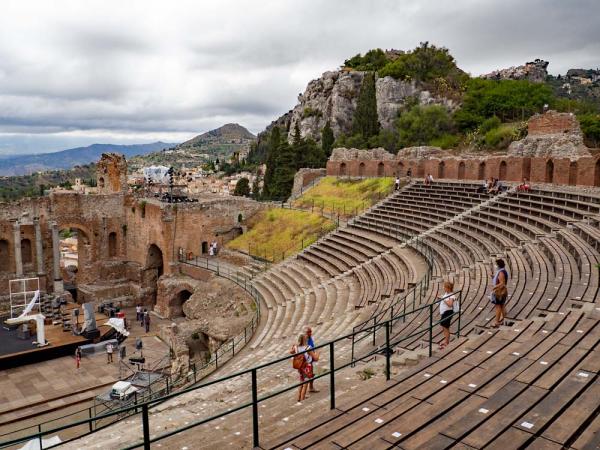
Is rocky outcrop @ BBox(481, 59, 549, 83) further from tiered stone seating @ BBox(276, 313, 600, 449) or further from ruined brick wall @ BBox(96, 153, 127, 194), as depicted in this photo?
tiered stone seating @ BBox(276, 313, 600, 449)

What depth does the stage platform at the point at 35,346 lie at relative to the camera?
22727 mm

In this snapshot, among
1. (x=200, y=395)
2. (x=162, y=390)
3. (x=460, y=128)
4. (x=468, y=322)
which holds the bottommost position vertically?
(x=162, y=390)

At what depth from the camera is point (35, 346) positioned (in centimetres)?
2381

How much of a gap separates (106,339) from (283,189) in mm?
28314

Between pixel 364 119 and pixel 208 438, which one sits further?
pixel 364 119

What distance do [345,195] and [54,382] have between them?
21.8 metres

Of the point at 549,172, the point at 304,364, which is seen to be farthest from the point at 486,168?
the point at 304,364

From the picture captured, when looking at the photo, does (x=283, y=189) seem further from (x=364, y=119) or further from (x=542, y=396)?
(x=542, y=396)

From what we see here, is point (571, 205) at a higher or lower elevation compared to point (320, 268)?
higher

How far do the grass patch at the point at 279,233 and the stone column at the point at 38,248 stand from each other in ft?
42.1

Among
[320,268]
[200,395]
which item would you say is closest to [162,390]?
[200,395]

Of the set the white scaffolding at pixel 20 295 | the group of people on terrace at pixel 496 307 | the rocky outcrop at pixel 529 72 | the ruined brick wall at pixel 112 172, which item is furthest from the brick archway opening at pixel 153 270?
the rocky outcrop at pixel 529 72

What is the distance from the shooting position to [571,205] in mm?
18797

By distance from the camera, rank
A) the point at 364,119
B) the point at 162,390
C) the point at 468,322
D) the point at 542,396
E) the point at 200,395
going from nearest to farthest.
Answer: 1. the point at 542,396
2. the point at 468,322
3. the point at 200,395
4. the point at 162,390
5. the point at 364,119
